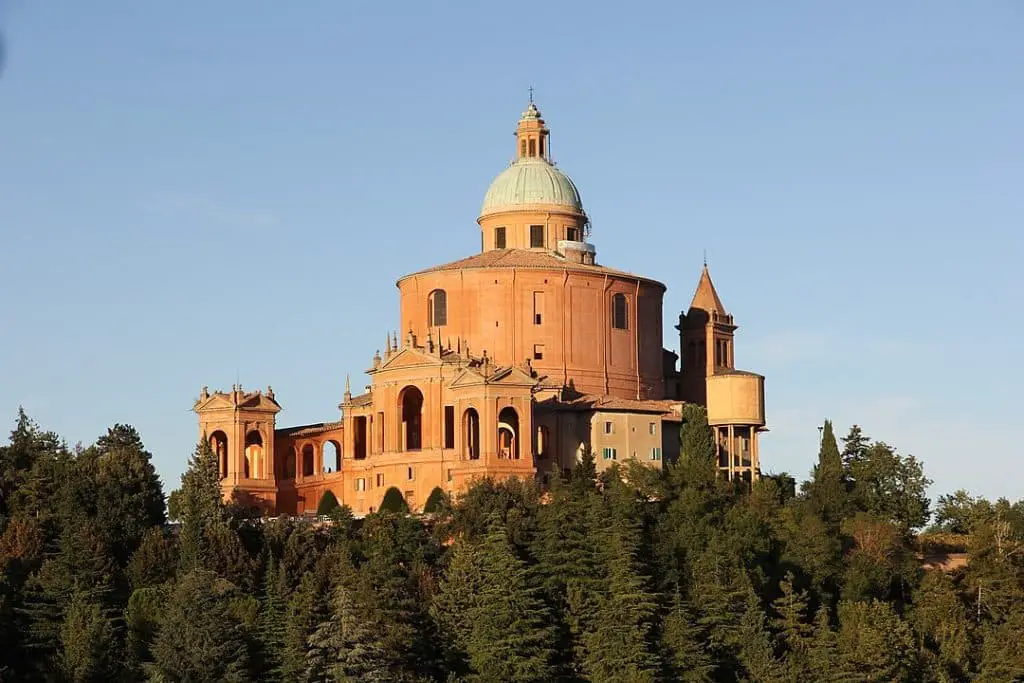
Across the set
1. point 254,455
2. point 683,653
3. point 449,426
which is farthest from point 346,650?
point 254,455

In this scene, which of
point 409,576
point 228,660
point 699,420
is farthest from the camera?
point 699,420

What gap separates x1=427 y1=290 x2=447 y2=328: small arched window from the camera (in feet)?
334

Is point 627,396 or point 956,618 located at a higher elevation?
point 627,396

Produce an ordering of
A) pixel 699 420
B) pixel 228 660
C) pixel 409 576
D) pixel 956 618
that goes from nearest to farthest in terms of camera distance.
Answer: pixel 228 660
pixel 409 576
pixel 956 618
pixel 699 420

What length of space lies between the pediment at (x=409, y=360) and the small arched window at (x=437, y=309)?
362 centimetres

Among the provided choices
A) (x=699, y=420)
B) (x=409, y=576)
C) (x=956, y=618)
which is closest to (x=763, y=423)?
(x=699, y=420)

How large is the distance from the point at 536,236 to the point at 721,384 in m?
9.22

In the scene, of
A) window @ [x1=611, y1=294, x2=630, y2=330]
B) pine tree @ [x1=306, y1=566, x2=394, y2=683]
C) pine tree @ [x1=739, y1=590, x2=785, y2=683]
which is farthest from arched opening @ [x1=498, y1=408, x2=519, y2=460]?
pine tree @ [x1=306, y1=566, x2=394, y2=683]

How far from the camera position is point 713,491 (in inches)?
3740

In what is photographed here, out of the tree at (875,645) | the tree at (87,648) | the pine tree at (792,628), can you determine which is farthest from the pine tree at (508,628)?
the tree at (87,648)

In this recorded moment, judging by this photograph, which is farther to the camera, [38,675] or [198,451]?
[198,451]

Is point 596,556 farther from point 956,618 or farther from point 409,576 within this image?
point 956,618

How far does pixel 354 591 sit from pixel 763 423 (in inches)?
993

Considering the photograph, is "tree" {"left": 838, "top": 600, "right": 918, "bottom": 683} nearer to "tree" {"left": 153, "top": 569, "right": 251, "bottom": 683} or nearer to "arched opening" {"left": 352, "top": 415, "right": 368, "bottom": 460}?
"tree" {"left": 153, "top": 569, "right": 251, "bottom": 683}
